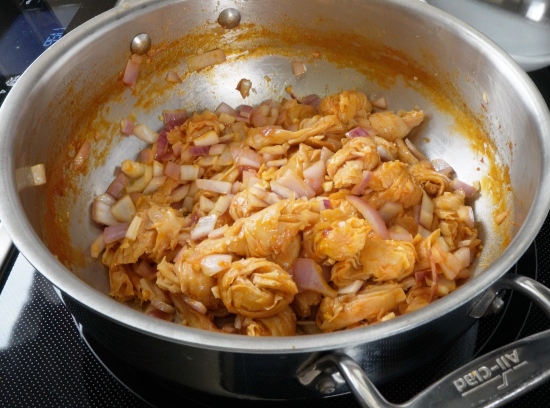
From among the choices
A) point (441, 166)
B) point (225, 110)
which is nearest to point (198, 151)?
point (225, 110)

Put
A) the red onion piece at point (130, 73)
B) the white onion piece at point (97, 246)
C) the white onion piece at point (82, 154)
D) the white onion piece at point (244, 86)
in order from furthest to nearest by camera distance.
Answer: the white onion piece at point (244, 86) < the red onion piece at point (130, 73) < the white onion piece at point (82, 154) < the white onion piece at point (97, 246)

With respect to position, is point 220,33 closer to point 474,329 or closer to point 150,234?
point 150,234

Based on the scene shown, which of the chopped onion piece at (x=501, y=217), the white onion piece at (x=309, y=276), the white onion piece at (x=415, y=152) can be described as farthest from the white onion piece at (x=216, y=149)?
the chopped onion piece at (x=501, y=217)

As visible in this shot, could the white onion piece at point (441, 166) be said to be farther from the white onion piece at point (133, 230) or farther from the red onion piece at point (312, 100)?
the white onion piece at point (133, 230)

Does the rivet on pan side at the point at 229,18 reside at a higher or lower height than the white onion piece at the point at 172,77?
higher

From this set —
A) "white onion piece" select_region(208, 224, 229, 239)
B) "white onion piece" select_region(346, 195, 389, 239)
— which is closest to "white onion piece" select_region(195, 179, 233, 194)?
"white onion piece" select_region(208, 224, 229, 239)

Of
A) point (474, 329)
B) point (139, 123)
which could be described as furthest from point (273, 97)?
point (474, 329)

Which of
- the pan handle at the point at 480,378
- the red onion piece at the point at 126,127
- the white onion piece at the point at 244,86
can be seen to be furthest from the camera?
the white onion piece at the point at 244,86

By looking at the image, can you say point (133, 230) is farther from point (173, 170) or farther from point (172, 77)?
point (172, 77)
